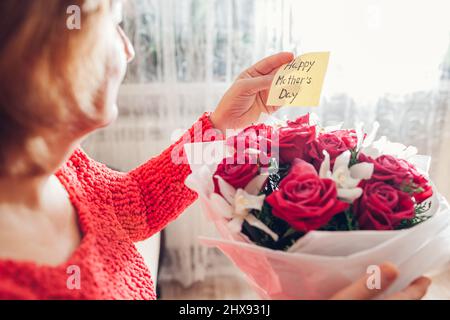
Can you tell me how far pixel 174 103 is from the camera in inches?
70.3

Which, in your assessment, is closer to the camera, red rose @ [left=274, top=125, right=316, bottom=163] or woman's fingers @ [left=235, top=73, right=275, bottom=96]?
red rose @ [left=274, top=125, right=316, bottom=163]

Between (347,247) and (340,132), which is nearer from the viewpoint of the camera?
(347,247)

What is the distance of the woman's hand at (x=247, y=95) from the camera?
766 millimetres

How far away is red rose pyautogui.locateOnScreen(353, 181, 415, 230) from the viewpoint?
51cm

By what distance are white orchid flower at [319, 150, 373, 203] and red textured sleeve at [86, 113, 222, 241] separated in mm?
278

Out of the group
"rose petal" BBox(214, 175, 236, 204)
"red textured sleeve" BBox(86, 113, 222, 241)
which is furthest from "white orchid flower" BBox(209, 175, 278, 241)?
"red textured sleeve" BBox(86, 113, 222, 241)

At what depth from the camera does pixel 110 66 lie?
0.54 meters

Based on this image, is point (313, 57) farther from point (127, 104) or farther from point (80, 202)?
point (127, 104)

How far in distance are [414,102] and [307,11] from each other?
26.3 inches

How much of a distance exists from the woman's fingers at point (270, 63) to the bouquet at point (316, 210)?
0.65ft

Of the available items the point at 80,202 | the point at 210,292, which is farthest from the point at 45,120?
the point at 210,292

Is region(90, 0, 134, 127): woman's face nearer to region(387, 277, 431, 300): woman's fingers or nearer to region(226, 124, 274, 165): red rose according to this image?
region(226, 124, 274, 165): red rose

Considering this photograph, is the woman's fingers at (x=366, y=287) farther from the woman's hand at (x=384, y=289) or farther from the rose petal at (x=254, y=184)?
the rose petal at (x=254, y=184)

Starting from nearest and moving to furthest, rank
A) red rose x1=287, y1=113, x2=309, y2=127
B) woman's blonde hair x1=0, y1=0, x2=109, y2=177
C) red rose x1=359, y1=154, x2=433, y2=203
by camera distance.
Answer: woman's blonde hair x1=0, y1=0, x2=109, y2=177 < red rose x1=359, y1=154, x2=433, y2=203 < red rose x1=287, y1=113, x2=309, y2=127
